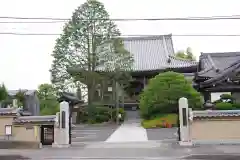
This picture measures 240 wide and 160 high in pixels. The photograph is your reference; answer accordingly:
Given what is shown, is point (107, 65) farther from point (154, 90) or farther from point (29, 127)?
point (29, 127)

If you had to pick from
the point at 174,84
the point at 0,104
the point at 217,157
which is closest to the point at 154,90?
the point at 174,84

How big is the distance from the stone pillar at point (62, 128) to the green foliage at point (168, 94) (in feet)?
38.0

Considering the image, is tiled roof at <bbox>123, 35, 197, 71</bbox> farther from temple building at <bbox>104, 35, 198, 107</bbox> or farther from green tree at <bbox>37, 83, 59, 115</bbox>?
green tree at <bbox>37, 83, 59, 115</bbox>

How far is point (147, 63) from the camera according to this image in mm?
45344

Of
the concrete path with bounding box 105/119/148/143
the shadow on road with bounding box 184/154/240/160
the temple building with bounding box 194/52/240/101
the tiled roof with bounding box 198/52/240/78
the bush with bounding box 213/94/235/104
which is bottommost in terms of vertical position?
the concrete path with bounding box 105/119/148/143

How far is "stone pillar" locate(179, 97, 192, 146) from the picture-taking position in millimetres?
21375

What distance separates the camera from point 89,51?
36.5 metres

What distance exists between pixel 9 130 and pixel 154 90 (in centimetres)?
1365

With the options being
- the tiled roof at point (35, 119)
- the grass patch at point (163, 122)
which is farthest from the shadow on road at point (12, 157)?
the grass patch at point (163, 122)

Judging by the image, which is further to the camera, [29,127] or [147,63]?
[147,63]

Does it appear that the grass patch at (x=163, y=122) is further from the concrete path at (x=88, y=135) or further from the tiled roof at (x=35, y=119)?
the tiled roof at (x=35, y=119)

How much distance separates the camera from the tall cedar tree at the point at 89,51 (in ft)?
120

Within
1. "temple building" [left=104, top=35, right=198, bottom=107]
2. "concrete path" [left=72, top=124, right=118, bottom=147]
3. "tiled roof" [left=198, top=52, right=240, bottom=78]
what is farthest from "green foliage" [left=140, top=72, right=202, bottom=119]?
"tiled roof" [left=198, top=52, right=240, bottom=78]

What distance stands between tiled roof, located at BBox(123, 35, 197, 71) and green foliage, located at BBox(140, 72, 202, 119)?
10.6 meters
